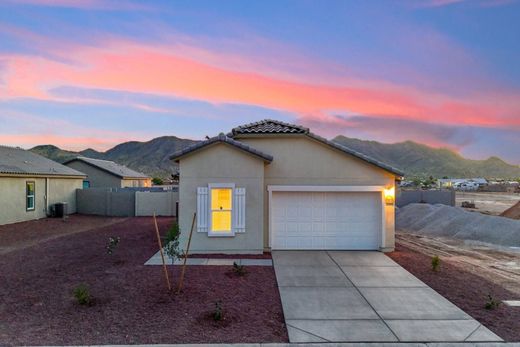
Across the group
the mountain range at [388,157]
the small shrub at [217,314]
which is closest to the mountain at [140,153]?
the mountain range at [388,157]

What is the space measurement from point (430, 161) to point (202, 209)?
153669 millimetres

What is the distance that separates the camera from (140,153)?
11500cm

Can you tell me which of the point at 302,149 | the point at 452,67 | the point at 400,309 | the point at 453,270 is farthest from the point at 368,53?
the point at 400,309

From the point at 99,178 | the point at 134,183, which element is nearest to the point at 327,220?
the point at 99,178

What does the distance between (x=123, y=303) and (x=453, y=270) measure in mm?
8482

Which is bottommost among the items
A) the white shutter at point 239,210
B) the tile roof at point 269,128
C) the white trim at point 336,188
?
the white shutter at point 239,210

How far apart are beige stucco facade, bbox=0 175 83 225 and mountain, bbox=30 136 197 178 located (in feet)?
217

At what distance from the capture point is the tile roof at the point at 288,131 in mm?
11055

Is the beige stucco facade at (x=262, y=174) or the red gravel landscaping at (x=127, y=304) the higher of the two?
the beige stucco facade at (x=262, y=174)

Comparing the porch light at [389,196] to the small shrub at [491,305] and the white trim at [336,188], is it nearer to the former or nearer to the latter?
the white trim at [336,188]

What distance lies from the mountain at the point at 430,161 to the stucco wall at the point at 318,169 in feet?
417

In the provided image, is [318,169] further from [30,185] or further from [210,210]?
[30,185]

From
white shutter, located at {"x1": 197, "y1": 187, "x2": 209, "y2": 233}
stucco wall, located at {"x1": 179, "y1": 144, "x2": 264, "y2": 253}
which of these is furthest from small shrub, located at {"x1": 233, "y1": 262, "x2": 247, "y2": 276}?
white shutter, located at {"x1": 197, "y1": 187, "x2": 209, "y2": 233}

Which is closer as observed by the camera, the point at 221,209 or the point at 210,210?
the point at 210,210
